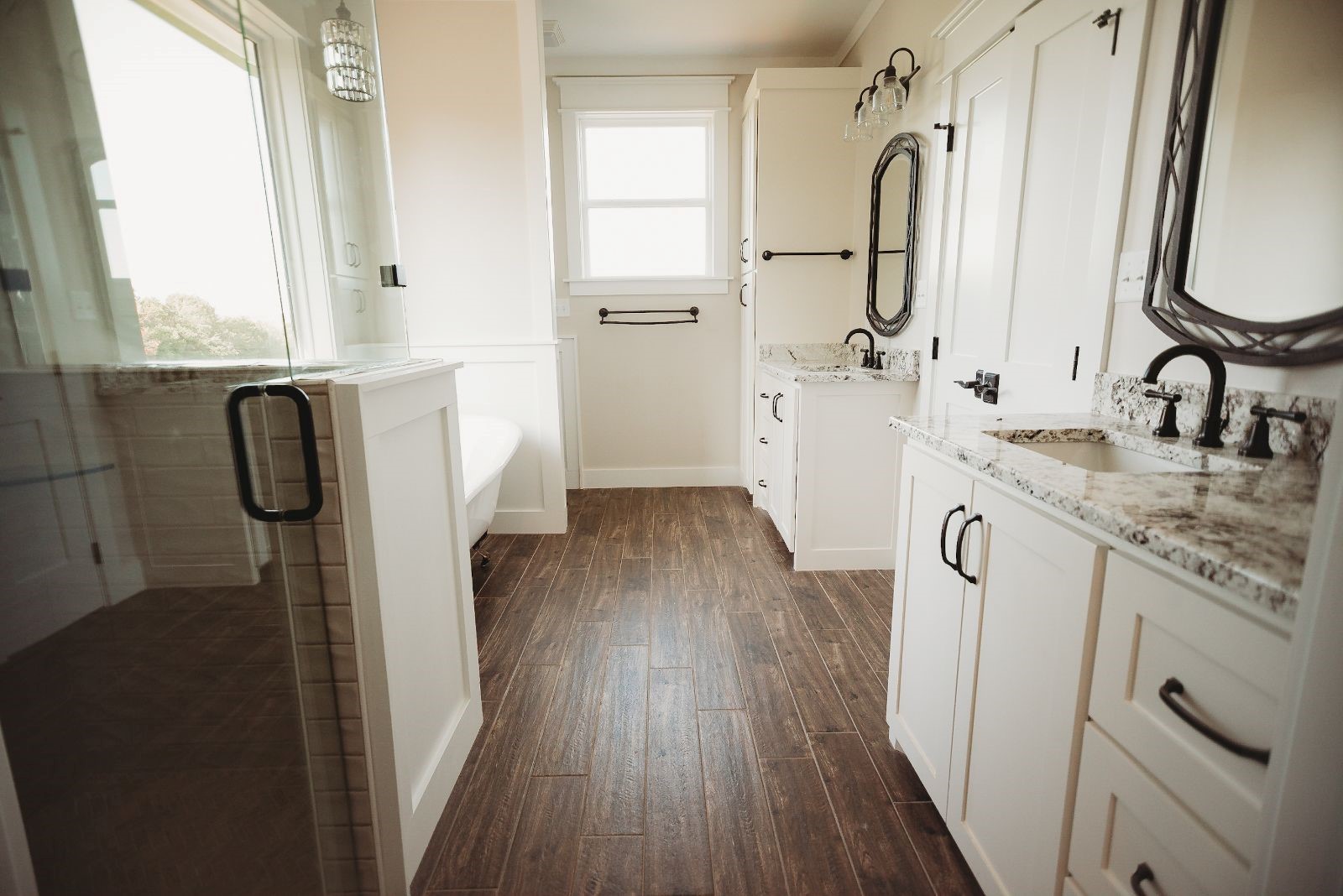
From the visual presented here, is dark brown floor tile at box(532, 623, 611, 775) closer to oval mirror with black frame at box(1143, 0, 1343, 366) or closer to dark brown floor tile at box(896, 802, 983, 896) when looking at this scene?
→ dark brown floor tile at box(896, 802, 983, 896)

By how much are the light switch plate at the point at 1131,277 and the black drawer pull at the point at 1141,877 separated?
1162mm

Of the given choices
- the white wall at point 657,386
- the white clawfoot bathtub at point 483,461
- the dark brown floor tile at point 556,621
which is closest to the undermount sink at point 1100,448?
the dark brown floor tile at point 556,621

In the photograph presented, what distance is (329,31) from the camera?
128 cm

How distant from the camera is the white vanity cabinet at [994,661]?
838mm

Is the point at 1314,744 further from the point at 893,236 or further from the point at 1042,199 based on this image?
the point at 893,236

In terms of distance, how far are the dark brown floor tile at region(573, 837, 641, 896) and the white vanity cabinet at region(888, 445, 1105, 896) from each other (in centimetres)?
65

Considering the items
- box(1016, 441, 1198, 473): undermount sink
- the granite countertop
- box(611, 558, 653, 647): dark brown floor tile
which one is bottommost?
box(611, 558, 653, 647): dark brown floor tile

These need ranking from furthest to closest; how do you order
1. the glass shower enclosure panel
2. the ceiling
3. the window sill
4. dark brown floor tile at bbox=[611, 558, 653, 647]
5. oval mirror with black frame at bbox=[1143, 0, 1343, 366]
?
1. the window sill
2. the ceiling
3. dark brown floor tile at bbox=[611, 558, 653, 647]
4. oval mirror with black frame at bbox=[1143, 0, 1343, 366]
5. the glass shower enclosure panel

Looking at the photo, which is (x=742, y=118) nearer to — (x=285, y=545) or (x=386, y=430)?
(x=386, y=430)

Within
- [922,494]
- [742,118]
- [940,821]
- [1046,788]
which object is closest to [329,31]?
[922,494]

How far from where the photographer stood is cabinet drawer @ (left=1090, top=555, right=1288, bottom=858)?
568mm

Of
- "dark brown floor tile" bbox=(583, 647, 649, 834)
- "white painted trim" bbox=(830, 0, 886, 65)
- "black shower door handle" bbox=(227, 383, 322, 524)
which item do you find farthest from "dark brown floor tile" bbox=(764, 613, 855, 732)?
"white painted trim" bbox=(830, 0, 886, 65)

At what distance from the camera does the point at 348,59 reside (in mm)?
1362

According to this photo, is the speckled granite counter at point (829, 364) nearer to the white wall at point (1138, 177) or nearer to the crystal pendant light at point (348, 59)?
the white wall at point (1138, 177)
